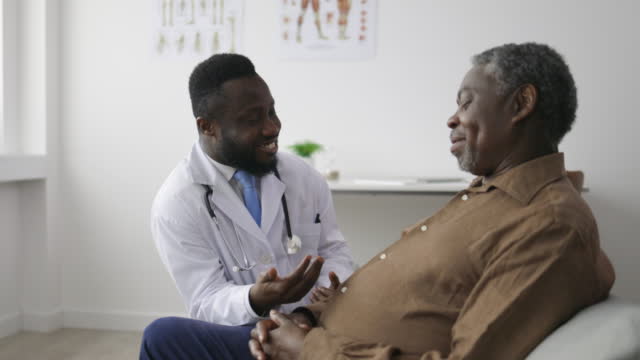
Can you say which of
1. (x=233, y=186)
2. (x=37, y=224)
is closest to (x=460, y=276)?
(x=233, y=186)

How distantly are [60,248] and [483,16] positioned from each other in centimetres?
276

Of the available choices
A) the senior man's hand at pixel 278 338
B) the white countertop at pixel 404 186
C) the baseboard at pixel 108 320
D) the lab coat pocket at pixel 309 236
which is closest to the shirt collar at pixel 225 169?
the lab coat pocket at pixel 309 236

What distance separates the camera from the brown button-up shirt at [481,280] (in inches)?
42.9

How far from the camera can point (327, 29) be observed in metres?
3.46

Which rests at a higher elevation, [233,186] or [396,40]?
[396,40]

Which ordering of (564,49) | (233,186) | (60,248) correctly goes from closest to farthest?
1. (233,186)
2. (564,49)
3. (60,248)

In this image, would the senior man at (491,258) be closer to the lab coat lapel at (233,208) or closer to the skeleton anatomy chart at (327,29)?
the lab coat lapel at (233,208)

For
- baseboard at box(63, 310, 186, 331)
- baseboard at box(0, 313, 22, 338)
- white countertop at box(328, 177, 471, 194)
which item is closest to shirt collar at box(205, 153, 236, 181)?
white countertop at box(328, 177, 471, 194)

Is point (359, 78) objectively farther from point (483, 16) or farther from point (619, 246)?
point (619, 246)

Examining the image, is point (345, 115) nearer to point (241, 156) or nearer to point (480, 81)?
point (241, 156)

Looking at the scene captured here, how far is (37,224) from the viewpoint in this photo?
3631mm

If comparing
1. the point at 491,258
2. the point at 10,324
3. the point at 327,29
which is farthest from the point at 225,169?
the point at 10,324

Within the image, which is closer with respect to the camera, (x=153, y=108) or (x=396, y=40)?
(x=396, y=40)

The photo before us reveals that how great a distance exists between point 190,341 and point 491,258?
2.56ft
